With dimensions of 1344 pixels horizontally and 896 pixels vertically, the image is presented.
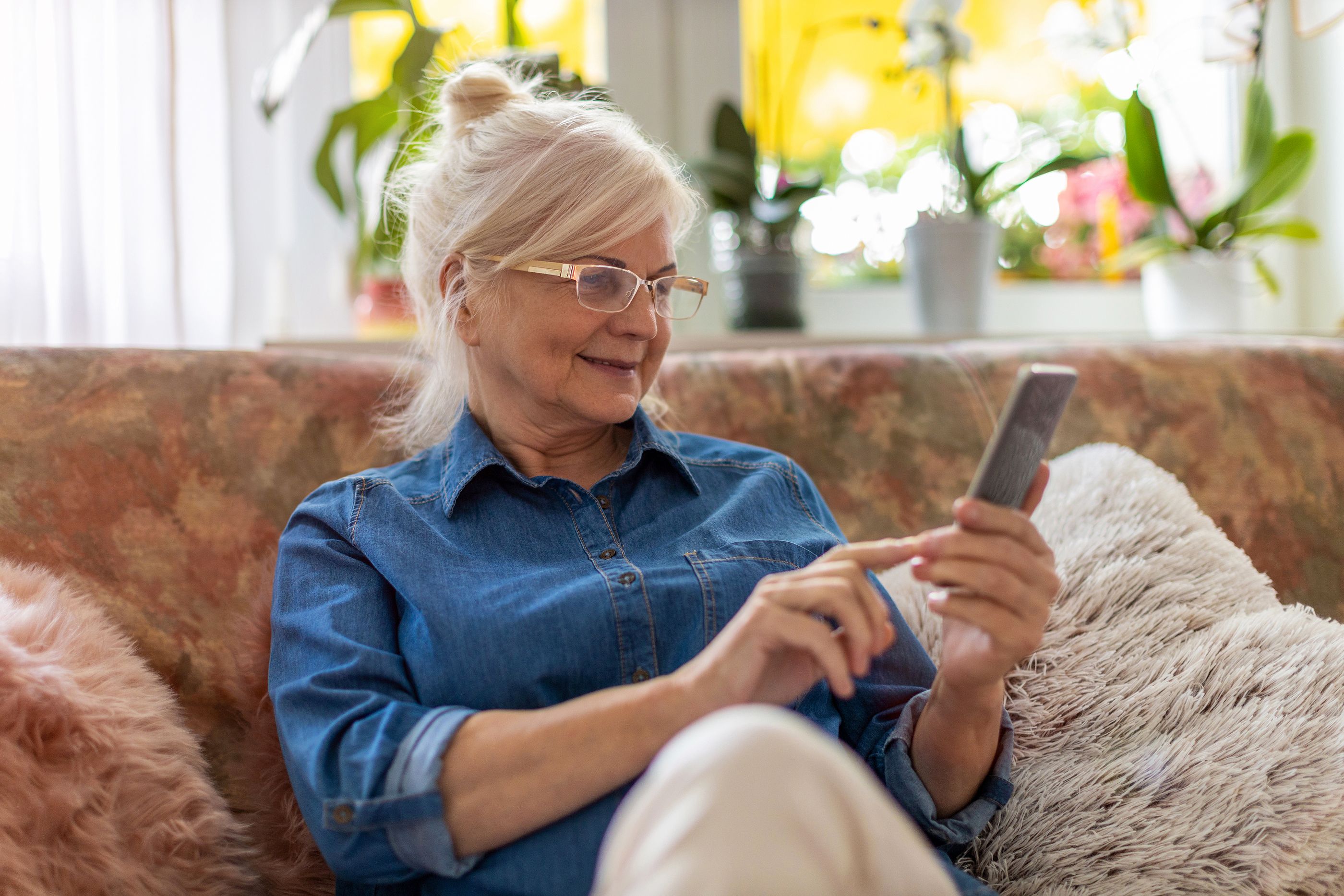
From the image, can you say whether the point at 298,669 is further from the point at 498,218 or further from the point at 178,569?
the point at 498,218

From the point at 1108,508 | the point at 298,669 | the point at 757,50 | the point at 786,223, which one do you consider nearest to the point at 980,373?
the point at 1108,508

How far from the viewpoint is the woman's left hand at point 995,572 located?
785mm

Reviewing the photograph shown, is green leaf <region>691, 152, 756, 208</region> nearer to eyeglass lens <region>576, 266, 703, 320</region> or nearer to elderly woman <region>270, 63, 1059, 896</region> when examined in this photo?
elderly woman <region>270, 63, 1059, 896</region>

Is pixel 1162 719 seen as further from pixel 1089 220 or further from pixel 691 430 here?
pixel 1089 220

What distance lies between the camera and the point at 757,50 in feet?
7.95

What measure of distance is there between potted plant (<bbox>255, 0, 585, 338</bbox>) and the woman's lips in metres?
0.55

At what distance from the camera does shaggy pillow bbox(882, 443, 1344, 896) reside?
88 cm

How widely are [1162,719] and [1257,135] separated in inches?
65.7

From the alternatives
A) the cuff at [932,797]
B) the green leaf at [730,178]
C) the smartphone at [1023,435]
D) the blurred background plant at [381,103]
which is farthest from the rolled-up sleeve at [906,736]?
the green leaf at [730,178]

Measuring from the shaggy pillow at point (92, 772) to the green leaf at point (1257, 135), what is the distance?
221 centimetres

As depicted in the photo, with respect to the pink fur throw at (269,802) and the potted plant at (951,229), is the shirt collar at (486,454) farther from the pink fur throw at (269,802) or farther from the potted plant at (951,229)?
the potted plant at (951,229)

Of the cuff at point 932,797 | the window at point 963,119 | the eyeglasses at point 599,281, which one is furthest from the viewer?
the window at point 963,119

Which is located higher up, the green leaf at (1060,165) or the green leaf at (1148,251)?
the green leaf at (1060,165)

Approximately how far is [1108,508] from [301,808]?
3.08ft
